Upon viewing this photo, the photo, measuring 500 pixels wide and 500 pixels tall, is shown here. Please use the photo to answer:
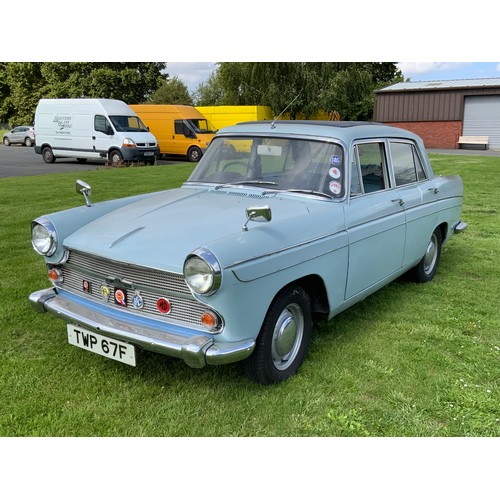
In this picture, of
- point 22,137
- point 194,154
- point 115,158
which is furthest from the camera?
point 22,137

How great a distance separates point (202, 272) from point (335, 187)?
5.14 ft

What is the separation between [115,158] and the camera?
18.8 m

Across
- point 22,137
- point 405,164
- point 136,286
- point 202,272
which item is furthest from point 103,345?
point 22,137

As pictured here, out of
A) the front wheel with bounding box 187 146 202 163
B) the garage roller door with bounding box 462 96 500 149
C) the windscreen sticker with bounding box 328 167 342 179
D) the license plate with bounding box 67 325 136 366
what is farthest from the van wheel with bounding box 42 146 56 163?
the garage roller door with bounding box 462 96 500 149

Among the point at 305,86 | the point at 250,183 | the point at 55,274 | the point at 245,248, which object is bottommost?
the point at 55,274

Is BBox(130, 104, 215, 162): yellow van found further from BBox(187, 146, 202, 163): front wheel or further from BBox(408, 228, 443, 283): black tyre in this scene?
BBox(408, 228, 443, 283): black tyre

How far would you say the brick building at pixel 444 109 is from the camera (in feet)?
96.4

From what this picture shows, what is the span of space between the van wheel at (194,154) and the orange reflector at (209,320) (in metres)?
19.9

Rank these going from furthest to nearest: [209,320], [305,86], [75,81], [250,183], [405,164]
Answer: [75,81]
[305,86]
[405,164]
[250,183]
[209,320]

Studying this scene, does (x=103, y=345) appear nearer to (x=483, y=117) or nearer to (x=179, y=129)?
(x=179, y=129)

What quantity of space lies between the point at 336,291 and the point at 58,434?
2.04m

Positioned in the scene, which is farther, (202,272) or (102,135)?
(102,135)

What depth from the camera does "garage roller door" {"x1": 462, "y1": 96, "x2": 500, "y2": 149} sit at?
96.1ft

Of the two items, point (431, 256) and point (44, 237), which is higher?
point (44, 237)
